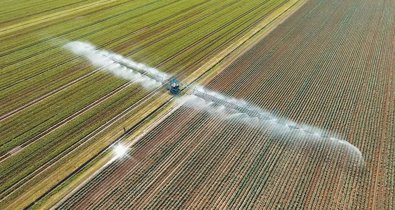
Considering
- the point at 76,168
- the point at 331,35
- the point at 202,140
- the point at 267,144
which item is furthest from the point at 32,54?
the point at 331,35

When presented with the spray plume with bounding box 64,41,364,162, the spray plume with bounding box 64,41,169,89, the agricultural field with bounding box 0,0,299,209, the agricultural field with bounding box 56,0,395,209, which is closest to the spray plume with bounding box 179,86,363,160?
the spray plume with bounding box 64,41,364,162

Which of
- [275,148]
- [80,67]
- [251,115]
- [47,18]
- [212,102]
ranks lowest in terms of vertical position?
[47,18]

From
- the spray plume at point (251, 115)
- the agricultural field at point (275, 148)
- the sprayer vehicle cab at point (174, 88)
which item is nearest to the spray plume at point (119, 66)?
the sprayer vehicle cab at point (174, 88)

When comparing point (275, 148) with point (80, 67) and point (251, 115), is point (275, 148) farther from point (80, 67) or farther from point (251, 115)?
point (80, 67)

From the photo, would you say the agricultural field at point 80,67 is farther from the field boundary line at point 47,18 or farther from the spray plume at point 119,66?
the spray plume at point 119,66

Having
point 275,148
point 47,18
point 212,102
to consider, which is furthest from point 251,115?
point 47,18

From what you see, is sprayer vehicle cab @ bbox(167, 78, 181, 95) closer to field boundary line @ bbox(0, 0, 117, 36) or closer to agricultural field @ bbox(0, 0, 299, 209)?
agricultural field @ bbox(0, 0, 299, 209)

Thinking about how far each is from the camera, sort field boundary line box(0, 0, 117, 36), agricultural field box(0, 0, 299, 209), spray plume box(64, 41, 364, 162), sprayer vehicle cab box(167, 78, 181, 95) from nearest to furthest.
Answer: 1. agricultural field box(0, 0, 299, 209)
2. spray plume box(64, 41, 364, 162)
3. sprayer vehicle cab box(167, 78, 181, 95)
4. field boundary line box(0, 0, 117, 36)
